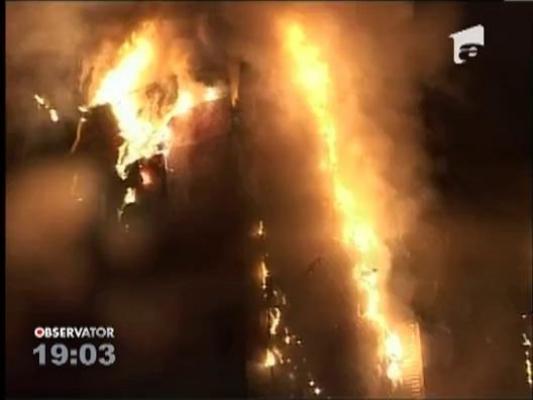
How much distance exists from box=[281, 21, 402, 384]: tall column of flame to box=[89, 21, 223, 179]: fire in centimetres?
14

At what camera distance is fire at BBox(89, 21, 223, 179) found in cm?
129

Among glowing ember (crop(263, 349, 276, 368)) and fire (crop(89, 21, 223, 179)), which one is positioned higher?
fire (crop(89, 21, 223, 179))

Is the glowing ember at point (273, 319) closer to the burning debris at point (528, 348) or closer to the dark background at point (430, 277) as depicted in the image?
the dark background at point (430, 277)

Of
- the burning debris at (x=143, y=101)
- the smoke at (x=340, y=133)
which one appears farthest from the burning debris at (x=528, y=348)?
the burning debris at (x=143, y=101)

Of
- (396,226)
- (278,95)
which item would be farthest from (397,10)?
(396,226)

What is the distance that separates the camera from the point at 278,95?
4.22 feet

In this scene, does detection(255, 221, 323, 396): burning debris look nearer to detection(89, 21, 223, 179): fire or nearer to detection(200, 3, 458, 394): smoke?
detection(200, 3, 458, 394): smoke

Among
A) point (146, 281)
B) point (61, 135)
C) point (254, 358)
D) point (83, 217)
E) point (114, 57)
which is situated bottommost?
point (254, 358)

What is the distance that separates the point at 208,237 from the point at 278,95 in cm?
24

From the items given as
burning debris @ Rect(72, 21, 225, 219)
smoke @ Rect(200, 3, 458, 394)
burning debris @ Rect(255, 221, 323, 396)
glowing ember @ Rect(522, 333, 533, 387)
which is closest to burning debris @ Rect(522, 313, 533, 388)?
glowing ember @ Rect(522, 333, 533, 387)

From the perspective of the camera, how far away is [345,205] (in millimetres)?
1291

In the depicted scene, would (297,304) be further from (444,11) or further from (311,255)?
(444,11)

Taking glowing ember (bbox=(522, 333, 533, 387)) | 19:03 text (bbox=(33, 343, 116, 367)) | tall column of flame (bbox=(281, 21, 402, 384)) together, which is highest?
tall column of flame (bbox=(281, 21, 402, 384))

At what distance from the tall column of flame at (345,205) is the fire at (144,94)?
14 cm
